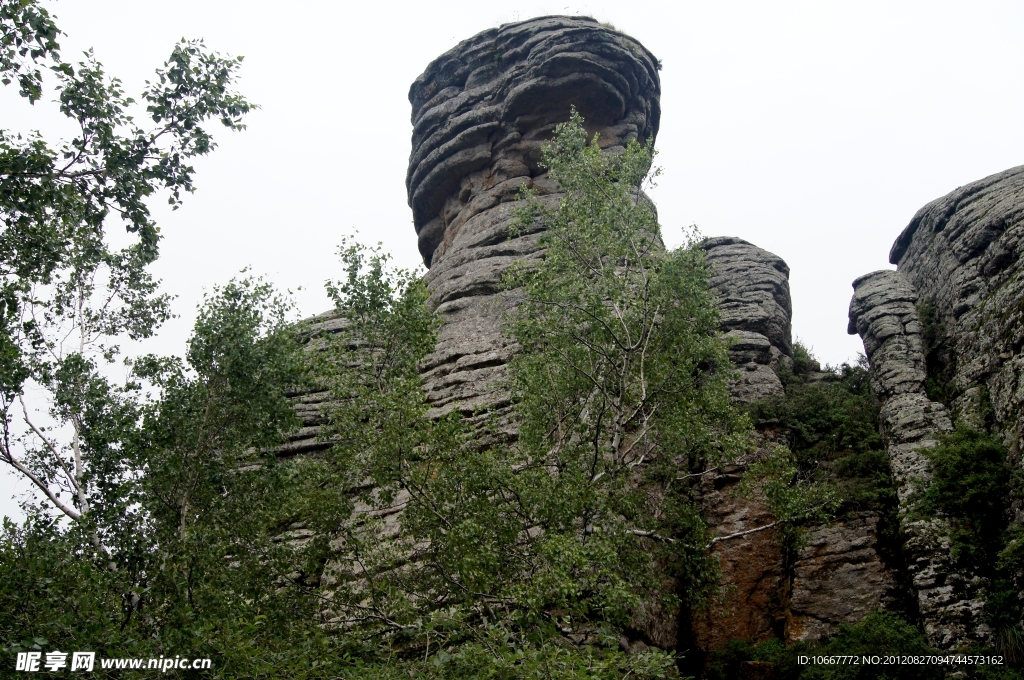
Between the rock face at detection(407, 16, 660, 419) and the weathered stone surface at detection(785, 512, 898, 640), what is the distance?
15.1 metres

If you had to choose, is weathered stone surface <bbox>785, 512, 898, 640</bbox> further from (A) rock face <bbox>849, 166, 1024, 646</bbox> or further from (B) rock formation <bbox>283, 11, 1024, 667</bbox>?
(A) rock face <bbox>849, 166, 1024, 646</bbox>

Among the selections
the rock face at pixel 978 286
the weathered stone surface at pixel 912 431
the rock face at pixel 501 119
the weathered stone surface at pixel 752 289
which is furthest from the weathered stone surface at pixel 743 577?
the rock face at pixel 501 119

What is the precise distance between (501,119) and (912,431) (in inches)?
896

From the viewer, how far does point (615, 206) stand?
76.3 ft

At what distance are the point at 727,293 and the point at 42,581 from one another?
2873cm

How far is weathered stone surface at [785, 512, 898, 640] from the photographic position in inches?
877

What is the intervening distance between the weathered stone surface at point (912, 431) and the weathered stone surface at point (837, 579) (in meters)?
0.96

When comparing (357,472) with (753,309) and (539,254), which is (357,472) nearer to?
(539,254)

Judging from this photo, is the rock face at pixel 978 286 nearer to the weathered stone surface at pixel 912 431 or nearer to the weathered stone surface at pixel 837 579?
the weathered stone surface at pixel 912 431

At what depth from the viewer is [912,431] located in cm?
2580

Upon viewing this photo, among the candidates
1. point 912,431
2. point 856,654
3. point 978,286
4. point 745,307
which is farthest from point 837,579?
point 745,307

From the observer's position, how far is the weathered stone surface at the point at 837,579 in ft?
73.1

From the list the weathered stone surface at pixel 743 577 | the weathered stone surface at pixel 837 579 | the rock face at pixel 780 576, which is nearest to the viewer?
the weathered stone surface at pixel 837 579

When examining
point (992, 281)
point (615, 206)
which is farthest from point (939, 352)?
point (615, 206)
